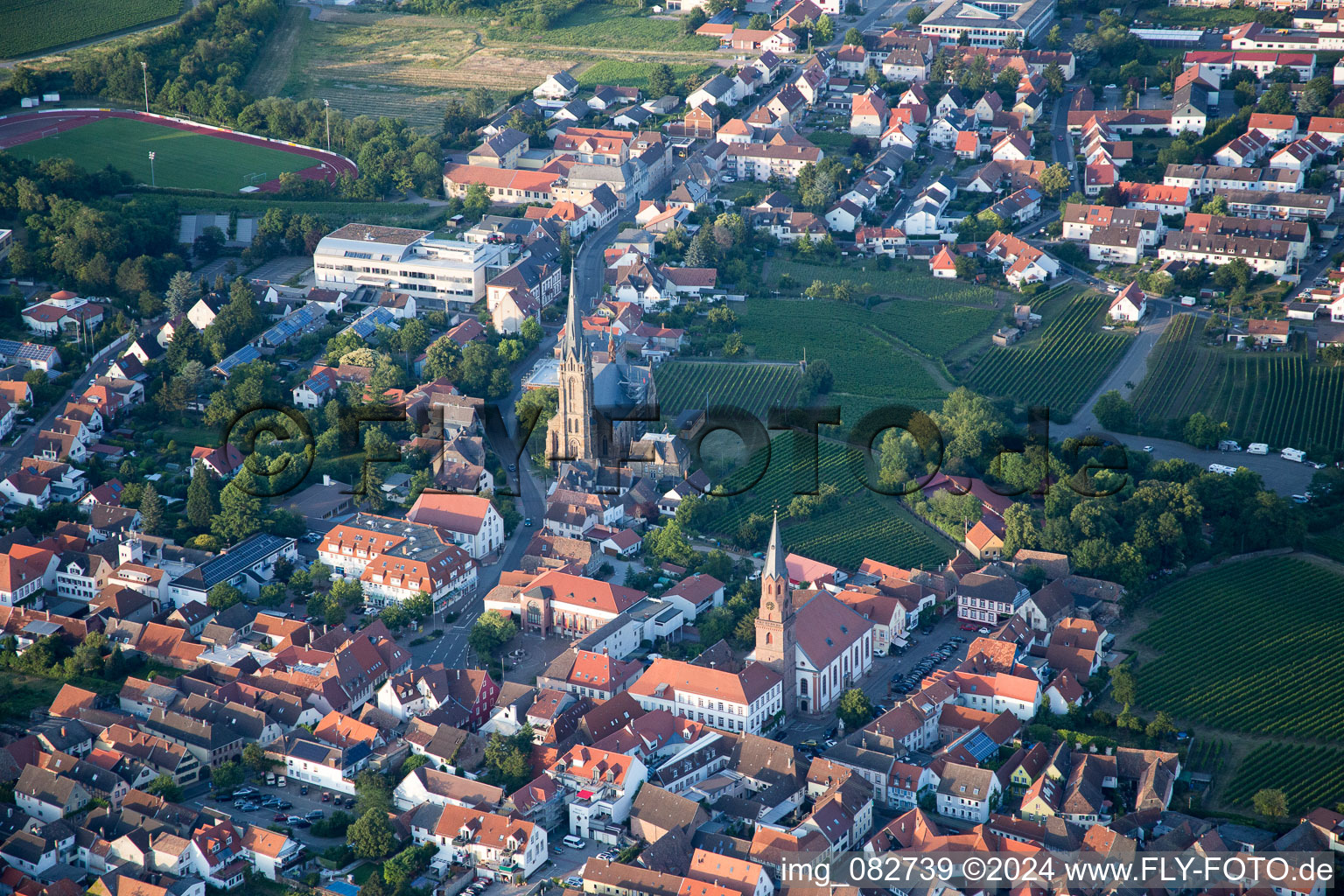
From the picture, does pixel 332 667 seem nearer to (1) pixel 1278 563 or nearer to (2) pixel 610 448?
(2) pixel 610 448

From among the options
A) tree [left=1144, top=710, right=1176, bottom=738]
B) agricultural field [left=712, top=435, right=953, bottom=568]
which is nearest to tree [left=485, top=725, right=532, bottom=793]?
agricultural field [left=712, top=435, right=953, bottom=568]

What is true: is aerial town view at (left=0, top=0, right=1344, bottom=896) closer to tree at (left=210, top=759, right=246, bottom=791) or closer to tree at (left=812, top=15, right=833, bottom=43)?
tree at (left=210, top=759, right=246, bottom=791)

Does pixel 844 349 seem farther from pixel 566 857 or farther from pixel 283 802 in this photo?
pixel 283 802

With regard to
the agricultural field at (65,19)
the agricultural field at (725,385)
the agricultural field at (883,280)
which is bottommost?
the agricultural field at (725,385)

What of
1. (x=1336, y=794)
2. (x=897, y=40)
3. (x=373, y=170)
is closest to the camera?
(x=1336, y=794)

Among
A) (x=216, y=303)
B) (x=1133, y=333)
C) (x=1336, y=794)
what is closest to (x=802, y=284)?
(x=1133, y=333)

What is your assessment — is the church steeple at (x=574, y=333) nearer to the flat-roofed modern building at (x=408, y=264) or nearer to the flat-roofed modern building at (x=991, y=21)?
the flat-roofed modern building at (x=408, y=264)

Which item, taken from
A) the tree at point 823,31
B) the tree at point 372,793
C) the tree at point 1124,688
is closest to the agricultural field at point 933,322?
the tree at point 1124,688
